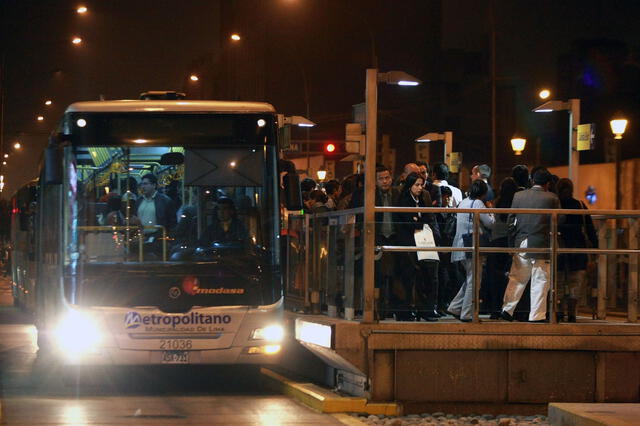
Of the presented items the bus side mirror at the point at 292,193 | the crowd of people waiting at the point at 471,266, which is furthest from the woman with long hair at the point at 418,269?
the bus side mirror at the point at 292,193

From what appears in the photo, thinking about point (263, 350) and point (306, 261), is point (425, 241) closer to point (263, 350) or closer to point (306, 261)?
point (263, 350)

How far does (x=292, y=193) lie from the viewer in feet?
41.9

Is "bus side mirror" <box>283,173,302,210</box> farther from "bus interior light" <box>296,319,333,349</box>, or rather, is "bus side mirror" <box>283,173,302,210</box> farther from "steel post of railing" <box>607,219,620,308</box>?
"steel post of railing" <box>607,219,620,308</box>

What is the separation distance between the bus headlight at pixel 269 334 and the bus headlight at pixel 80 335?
167 centimetres

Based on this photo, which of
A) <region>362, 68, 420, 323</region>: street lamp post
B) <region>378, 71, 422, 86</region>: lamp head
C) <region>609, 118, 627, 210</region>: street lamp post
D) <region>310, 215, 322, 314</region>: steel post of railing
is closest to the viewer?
<region>362, 68, 420, 323</region>: street lamp post

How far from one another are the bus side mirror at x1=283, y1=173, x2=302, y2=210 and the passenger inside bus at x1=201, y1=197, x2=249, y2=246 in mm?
567

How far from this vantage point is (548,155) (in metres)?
71.1

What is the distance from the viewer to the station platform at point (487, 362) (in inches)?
460

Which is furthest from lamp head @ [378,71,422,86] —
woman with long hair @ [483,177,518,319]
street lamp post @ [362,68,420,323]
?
woman with long hair @ [483,177,518,319]

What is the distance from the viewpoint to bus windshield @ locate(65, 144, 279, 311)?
12609 millimetres

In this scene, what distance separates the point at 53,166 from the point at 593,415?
6359 mm

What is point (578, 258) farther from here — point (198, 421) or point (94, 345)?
point (94, 345)

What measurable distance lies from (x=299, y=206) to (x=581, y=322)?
10.6ft

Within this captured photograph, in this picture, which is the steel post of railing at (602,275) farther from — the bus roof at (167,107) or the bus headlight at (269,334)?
the bus roof at (167,107)
